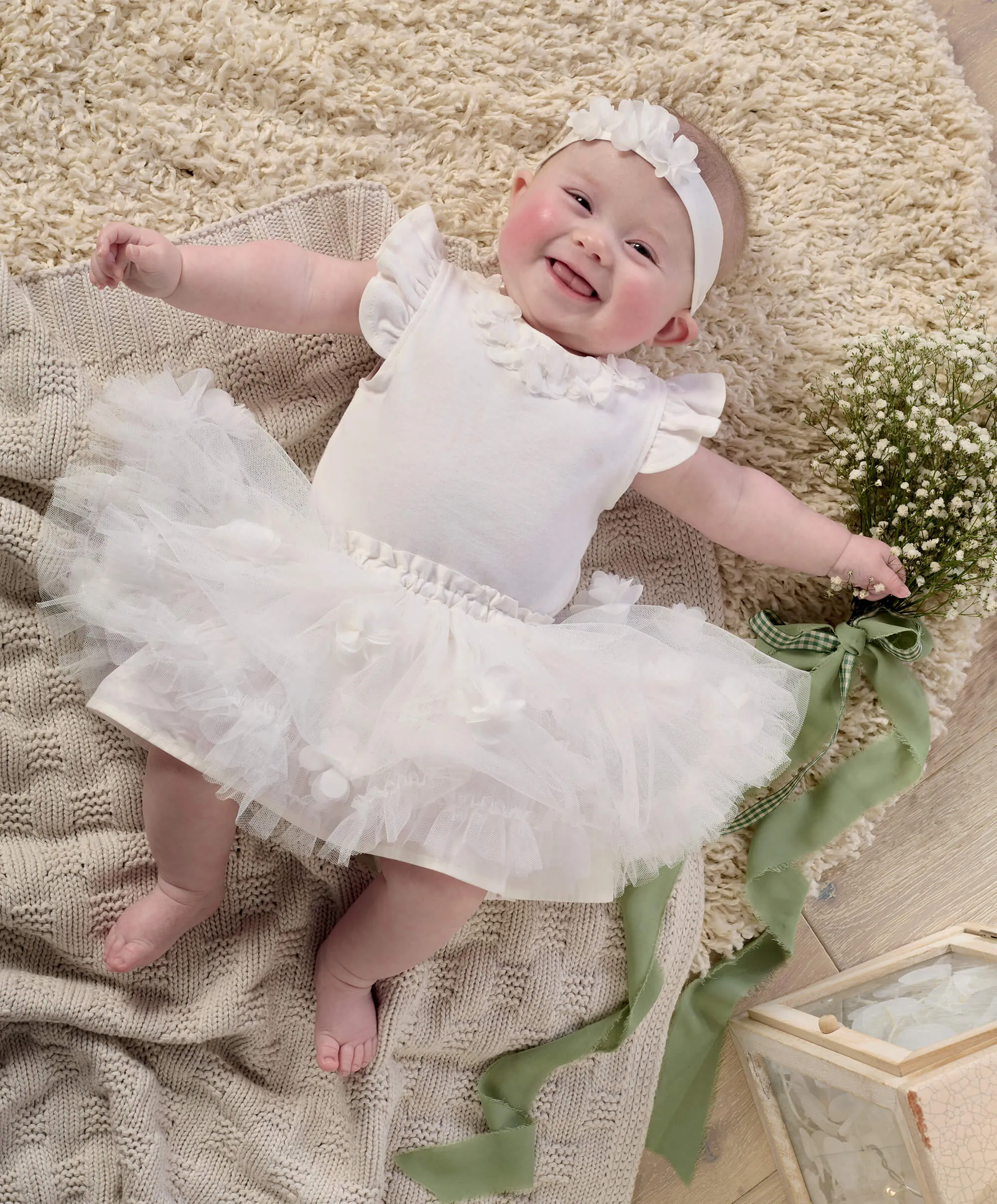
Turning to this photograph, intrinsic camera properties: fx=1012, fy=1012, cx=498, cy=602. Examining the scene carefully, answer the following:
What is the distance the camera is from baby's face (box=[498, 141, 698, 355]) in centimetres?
119

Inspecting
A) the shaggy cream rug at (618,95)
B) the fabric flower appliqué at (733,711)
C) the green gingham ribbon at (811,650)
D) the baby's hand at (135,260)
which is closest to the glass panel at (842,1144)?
the shaggy cream rug at (618,95)

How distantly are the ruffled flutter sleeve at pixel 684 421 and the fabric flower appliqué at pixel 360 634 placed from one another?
39 cm

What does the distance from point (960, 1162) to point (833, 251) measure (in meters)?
1.18

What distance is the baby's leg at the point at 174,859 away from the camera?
118 centimetres

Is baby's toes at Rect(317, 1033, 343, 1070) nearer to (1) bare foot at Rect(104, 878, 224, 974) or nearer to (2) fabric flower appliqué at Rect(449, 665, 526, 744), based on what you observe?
(1) bare foot at Rect(104, 878, 224, 974)

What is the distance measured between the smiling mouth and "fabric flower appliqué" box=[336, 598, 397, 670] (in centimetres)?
45

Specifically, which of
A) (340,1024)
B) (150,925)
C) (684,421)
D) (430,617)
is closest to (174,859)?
(150,925)

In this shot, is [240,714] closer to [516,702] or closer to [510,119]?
[516,702]

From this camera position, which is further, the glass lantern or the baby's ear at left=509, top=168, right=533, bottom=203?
the baby's ear at left=509, top=168, right=533, bottom=203

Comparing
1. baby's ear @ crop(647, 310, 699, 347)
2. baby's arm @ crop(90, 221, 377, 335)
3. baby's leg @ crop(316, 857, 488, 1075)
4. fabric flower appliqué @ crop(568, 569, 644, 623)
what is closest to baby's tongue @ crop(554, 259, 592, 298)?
baby's ear @ crop(647, 310, 699, 347)

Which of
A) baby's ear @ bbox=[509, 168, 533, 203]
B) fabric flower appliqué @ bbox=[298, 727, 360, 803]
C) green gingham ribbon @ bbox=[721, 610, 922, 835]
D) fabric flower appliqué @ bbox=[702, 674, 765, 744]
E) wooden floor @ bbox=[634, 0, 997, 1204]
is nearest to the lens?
fabric flower appliqué @ bbox=[298, 727, 360, 803]

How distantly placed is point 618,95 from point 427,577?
76 centimetres

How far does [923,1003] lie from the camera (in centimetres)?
137

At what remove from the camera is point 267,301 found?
123 centimetres
